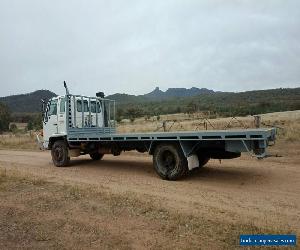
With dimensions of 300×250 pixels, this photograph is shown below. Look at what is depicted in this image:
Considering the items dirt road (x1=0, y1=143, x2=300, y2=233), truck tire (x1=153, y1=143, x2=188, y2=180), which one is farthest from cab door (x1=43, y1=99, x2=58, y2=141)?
truck tire (x1=153, y1=143, x2=188, y2=180)

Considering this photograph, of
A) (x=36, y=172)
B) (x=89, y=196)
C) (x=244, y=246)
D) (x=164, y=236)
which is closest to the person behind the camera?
(x=244, y=246)

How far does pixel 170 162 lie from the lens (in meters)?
11.1

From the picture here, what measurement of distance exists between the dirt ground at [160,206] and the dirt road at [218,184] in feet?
0.06

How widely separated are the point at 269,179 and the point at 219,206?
3101 millimetres

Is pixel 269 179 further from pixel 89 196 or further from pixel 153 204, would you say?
pixel 89 196

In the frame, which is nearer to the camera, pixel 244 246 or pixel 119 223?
pixel 244 246

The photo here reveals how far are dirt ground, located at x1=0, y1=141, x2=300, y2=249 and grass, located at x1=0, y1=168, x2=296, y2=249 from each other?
0.05 ft

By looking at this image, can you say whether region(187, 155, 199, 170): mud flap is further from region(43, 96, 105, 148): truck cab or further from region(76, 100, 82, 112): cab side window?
region(76, 100, 82, 112): cab side window

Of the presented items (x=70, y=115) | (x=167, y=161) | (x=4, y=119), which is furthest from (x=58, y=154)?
(x=4, y=119)

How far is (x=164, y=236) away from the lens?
623cm

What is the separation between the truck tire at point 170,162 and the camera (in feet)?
34.9

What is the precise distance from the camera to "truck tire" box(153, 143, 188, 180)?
10.6 m

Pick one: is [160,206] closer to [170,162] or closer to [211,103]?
[170,162]

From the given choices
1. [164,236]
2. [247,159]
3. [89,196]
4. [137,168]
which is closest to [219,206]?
[164,236]
